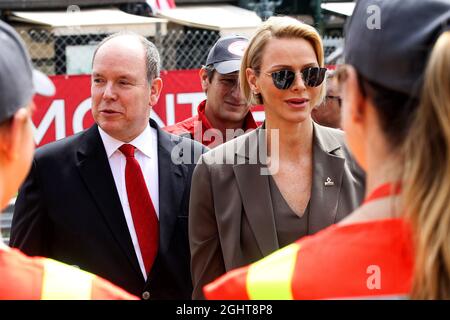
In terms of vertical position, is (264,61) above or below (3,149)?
below

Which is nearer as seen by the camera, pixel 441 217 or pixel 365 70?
pixel 441 217

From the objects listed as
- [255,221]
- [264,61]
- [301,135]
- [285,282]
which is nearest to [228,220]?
[255,221]

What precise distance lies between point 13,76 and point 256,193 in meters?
1.90

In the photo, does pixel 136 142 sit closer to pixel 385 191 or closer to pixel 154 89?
pixel 154 89

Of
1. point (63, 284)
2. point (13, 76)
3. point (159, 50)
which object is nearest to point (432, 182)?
point (63, 284)

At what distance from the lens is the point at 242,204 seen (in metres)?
3.49

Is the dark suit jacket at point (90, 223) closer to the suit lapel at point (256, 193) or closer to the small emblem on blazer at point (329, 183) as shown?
the suit lapel at point (256, 193)

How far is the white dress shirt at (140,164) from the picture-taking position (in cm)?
371

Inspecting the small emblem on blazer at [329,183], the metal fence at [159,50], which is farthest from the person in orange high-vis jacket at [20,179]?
the metal fence at [159,50]

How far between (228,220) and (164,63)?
6829 mm

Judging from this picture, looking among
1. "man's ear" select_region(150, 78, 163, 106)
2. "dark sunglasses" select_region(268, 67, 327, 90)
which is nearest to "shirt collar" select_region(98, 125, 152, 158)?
"man's ear" select_region(150, 78, 163, 106)

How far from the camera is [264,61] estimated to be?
12.2ft

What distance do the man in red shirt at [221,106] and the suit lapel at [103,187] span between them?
142 cm
